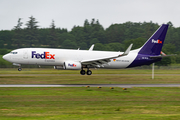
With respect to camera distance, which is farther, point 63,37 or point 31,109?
point 63,37

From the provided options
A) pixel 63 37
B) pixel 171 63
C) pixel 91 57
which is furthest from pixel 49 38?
pixel 91 57

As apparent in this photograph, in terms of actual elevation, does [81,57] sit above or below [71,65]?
above

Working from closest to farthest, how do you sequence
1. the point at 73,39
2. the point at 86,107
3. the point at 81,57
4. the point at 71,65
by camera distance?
the point at 86,107, the point at 71,65, the point at 81,57, the point at 73,39

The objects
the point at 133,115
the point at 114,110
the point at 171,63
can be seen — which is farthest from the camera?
the point at 171,63

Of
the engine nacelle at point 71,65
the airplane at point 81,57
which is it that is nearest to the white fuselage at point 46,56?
the airplane at point 81,57

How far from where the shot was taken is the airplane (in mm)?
37938

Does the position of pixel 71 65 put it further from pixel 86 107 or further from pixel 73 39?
pixel 73 39

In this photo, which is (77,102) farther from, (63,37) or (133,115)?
(63,37)

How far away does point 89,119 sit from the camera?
13.8 m

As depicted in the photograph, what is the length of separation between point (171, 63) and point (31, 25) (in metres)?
75.3

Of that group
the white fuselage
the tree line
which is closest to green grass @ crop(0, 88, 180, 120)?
the white fuselage

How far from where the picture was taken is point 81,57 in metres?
39.8

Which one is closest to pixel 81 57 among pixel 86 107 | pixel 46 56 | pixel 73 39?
pixel 46 56

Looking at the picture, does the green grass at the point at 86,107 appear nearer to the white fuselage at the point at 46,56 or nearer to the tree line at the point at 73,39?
the white fuselage at the point at 46,56
